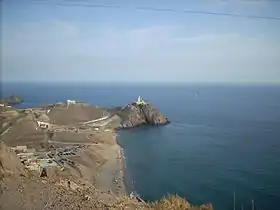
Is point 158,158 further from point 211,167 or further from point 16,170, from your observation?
point 16,170

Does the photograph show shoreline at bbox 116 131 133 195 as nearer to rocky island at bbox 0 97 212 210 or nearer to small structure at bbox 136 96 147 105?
rocky island at bbox 0 97 212 210

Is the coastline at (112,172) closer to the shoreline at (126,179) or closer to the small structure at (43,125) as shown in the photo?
the shoreline at (126,179)

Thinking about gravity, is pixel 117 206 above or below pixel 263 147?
above

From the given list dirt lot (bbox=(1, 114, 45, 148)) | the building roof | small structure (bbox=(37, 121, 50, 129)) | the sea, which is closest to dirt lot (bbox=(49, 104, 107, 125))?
the building roof

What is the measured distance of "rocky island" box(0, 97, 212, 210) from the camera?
88.8 inches

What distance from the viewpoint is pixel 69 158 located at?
739 cm

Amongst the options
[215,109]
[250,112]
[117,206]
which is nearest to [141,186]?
[117,206]

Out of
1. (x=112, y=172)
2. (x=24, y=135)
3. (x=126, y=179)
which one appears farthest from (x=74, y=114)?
(x=126, y=179)

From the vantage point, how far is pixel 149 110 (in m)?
15.6

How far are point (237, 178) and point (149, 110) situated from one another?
9.28 metres

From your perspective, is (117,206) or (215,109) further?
(215,109)

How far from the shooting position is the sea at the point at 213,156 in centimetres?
574

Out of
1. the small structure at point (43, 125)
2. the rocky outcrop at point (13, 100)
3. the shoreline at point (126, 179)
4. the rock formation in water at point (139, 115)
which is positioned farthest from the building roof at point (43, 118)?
the rocky outcrop at point (13, 100)

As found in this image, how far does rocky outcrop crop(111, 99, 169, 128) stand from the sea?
56cm
